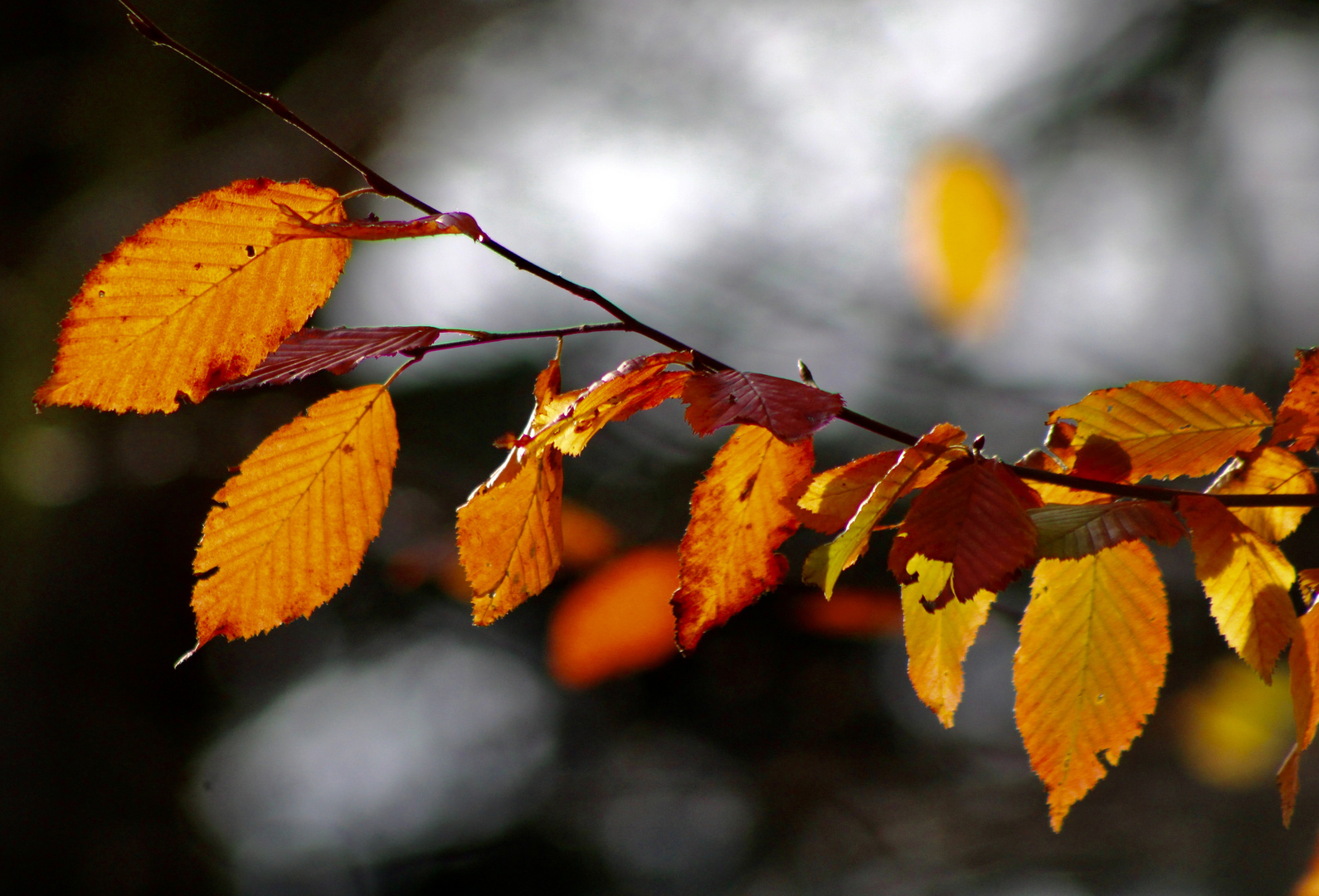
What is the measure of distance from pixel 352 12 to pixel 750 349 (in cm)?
213

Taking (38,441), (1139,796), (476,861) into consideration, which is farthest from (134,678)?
(1139,796)

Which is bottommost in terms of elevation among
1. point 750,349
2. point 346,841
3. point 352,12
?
point 346,841

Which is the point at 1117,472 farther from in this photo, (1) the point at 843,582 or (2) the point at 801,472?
(1) the point at 843,582

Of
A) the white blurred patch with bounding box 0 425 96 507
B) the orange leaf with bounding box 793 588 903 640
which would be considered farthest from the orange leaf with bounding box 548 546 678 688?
the white blurred patch with bounding box 0 425 96 507

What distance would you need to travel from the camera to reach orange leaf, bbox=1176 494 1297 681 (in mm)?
443

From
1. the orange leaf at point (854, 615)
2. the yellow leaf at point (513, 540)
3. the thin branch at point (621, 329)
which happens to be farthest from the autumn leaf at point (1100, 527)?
the orange leaf at point (854, 615)

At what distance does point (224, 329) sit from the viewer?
0.41 m

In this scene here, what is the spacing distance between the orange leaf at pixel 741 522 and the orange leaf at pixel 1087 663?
16 cm

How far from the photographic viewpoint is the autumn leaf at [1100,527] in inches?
15.4

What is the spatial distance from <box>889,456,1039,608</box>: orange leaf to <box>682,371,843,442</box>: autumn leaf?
68 mm

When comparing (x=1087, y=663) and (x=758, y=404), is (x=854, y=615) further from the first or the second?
(x=758, y=404)

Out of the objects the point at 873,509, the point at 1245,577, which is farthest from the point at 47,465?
the point at 1245,577

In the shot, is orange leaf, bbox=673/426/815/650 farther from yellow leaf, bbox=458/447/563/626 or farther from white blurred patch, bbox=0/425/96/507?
white blurred patch, bbox=0/425/96/507

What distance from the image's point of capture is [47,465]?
293 centimetres
